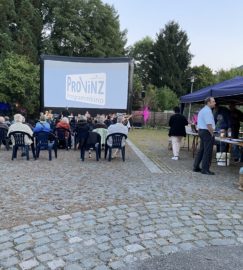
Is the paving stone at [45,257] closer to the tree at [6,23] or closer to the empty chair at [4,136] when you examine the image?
the empty chair at [4,136]

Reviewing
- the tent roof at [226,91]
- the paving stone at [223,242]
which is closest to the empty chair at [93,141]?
the tent roof at [226,91]

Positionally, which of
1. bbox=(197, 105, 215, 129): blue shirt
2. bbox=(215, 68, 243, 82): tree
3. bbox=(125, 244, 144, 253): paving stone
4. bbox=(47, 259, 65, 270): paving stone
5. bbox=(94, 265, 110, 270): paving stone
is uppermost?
bbox=(215, 68, 243, 82): tree

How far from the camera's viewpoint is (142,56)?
6462 cm

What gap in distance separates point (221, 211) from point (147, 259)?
2.02 metres

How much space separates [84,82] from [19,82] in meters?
13.0

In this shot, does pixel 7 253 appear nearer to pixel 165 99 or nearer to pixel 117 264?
pixel 117 264

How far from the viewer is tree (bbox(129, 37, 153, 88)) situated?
58.5 m

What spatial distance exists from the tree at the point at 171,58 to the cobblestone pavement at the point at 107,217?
4519cm

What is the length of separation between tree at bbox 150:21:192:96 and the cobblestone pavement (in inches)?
1779

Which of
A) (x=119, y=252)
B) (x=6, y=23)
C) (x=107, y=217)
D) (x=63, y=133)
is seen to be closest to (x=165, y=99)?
(x=6, y=23)

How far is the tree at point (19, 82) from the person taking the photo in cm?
3056

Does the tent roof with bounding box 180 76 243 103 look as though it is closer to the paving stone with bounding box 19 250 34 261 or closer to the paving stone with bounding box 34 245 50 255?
the paving stone with bounding box 34 245 50 255

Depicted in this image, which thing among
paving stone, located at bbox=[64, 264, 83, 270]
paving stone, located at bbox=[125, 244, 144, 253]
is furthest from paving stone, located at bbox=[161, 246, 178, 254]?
paving stone, located at bbox=[64, 264, 83, 270]

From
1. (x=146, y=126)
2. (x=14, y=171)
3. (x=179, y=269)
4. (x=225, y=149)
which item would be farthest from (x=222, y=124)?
(x=146, y=126)
